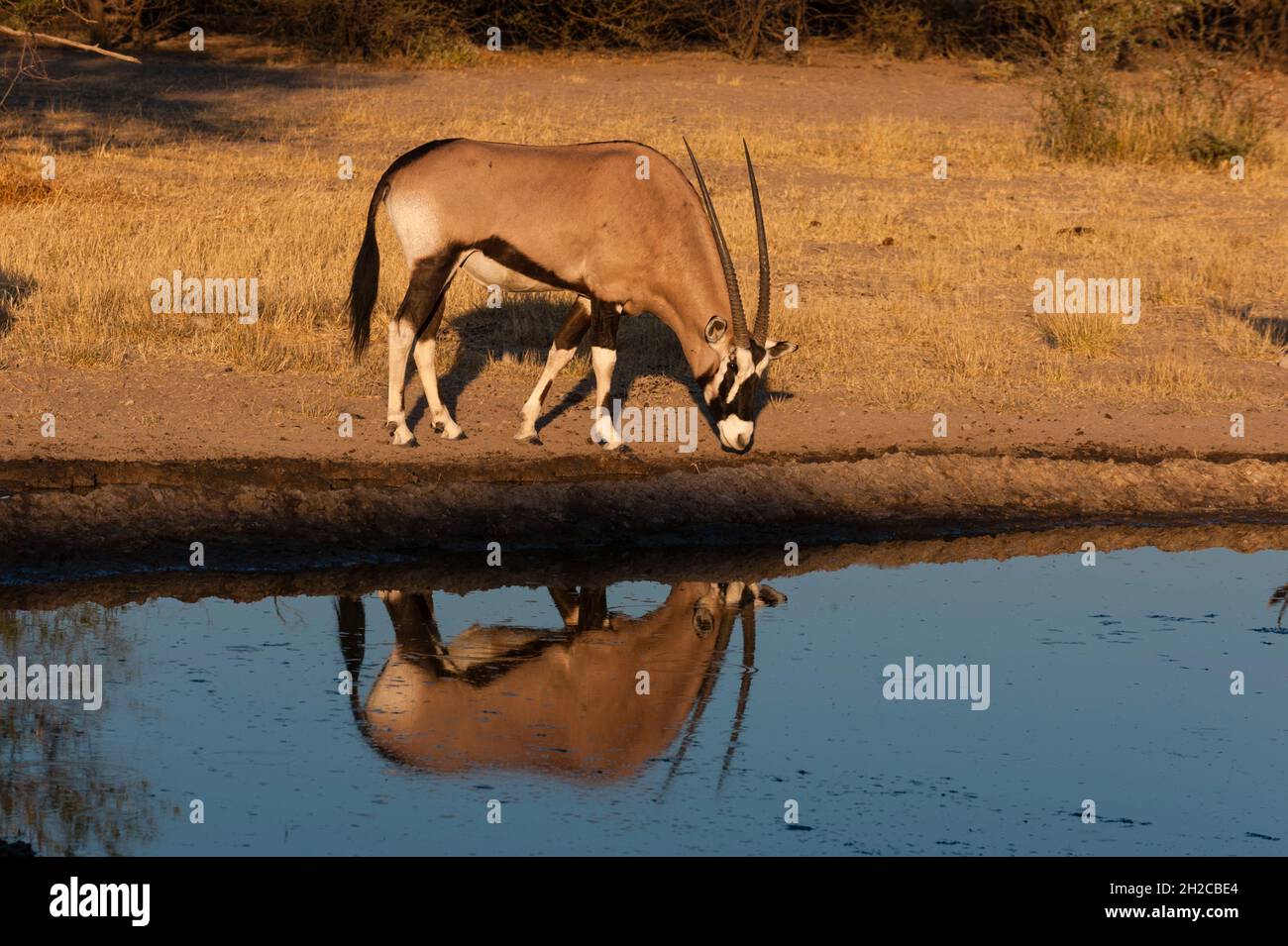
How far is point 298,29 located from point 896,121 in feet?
28.2

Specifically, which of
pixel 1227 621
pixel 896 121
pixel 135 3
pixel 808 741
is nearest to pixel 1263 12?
pixel 896 121

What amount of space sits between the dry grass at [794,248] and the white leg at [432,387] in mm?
863

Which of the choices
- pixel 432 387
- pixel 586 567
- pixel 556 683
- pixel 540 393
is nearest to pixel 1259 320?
pixel 540 393

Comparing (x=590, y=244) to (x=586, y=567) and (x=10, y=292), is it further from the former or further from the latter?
(x=10, y=292)

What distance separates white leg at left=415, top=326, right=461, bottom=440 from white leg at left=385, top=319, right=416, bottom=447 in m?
0.14

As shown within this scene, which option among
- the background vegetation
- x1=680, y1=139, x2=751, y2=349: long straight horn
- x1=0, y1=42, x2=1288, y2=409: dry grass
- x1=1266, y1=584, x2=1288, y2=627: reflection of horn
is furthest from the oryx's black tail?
the background vegetation

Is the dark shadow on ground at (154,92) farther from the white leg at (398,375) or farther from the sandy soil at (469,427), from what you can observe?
the white leg at (398,375)

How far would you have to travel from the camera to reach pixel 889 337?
1116cm

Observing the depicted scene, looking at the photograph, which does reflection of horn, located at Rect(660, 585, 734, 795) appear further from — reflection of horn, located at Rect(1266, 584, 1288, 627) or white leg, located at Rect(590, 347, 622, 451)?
reflection of horn, located at Rect(1266, 584, 1288, 627)

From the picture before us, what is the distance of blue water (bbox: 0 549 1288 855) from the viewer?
488 centimetres

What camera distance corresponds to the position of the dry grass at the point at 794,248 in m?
10.3

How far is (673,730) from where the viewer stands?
5633mm

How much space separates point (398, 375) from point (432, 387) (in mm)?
246

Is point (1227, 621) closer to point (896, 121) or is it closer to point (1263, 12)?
point (896, 121)
